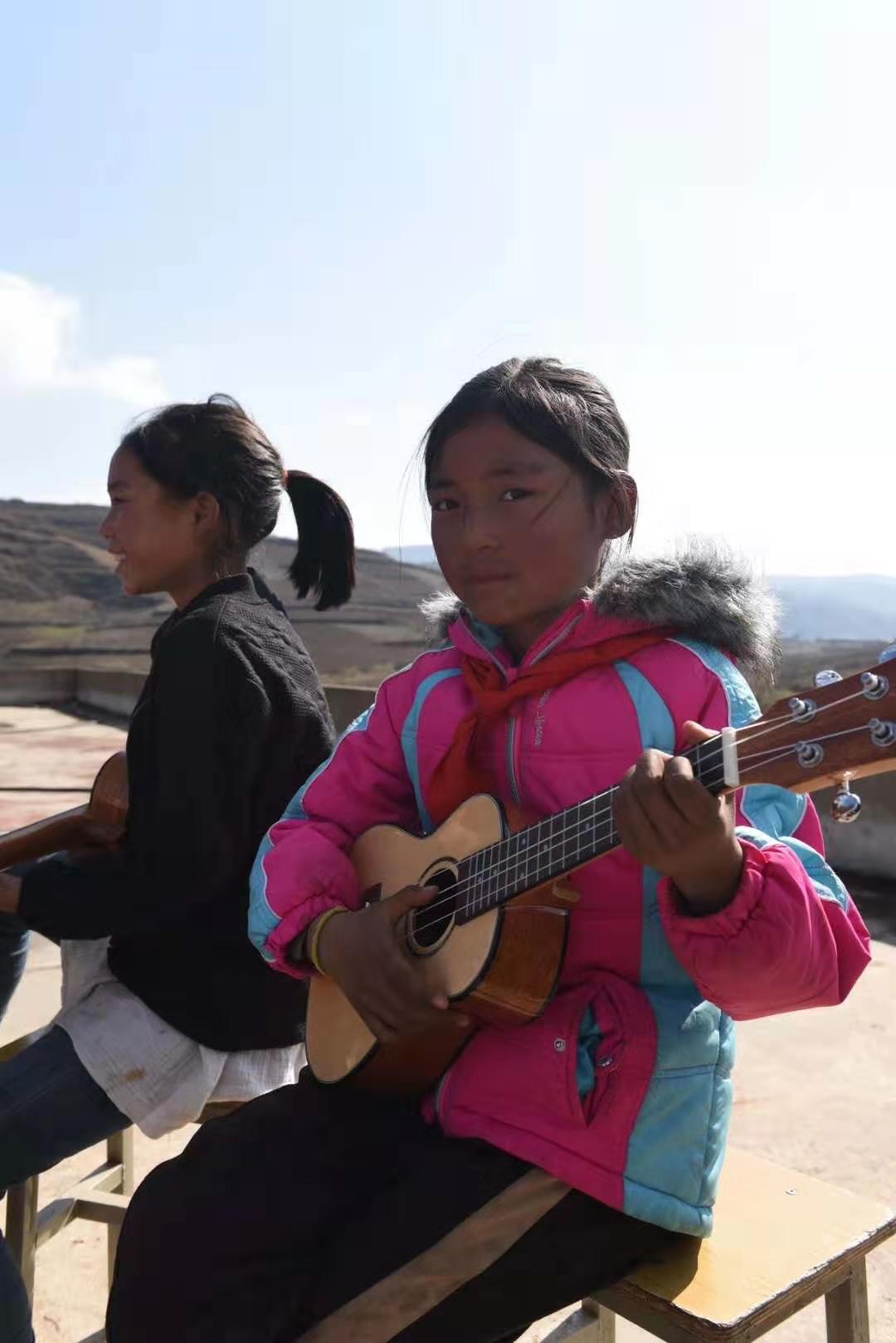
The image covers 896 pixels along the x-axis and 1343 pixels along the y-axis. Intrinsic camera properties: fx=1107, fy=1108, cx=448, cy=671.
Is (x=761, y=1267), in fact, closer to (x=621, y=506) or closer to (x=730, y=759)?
(x=730, y=759)

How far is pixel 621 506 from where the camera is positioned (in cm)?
178

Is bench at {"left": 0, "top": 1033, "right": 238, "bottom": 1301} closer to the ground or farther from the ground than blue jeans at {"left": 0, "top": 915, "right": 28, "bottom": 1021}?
closer to the ground

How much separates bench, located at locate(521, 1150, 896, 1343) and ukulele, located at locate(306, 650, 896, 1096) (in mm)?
349

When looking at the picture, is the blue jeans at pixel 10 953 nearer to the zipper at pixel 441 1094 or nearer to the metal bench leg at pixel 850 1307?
the zipper at pixel 441 1094

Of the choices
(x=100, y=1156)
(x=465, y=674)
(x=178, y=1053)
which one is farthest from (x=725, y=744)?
(x=100, y=1156)

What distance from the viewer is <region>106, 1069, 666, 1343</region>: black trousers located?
1.29 meters

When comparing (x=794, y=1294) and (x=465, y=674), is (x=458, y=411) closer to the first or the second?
(x=465, y=674)

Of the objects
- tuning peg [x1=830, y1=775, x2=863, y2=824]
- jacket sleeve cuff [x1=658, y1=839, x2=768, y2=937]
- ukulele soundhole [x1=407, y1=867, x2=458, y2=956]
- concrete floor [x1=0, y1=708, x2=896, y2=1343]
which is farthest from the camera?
concrete floor [x1=0, y1=708, x2=896, y2=1343]

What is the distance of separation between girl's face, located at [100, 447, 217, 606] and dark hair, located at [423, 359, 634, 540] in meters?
0.62

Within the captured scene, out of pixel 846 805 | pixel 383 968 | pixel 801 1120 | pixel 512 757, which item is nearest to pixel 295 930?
pixel 383 968

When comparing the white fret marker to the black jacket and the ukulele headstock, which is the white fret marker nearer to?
the ukulele headstock

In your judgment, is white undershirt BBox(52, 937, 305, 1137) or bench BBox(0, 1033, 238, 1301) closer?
white undershirt BBox(52, 937, 305, 1137)

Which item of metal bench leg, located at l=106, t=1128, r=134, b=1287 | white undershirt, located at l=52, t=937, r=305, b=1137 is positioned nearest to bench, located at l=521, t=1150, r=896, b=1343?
white undershirt, located at l=52, t=937, r=305, b=1137

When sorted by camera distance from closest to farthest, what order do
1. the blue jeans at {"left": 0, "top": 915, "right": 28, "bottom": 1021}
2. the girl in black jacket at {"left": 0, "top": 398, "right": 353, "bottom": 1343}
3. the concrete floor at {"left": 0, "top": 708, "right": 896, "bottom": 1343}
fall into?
the girl in black jacket at {"left": 0, "top": 398, "right": 353, "bottom": 1343}
the concrete floor at {"left": 0, "top": 708, "right": 896, "bottom": 1343}
the blue jeans at {"left": 0, "top": 915, "right": 28, "bottom": 1021}
